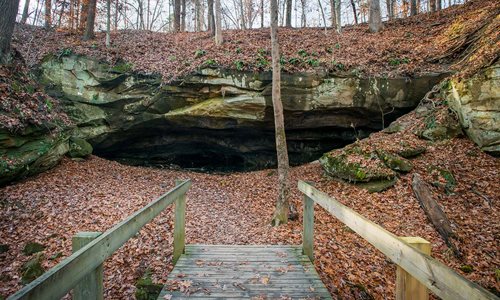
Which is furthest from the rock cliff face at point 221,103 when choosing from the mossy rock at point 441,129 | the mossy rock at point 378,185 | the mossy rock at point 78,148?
the mossy rock at point 378,185

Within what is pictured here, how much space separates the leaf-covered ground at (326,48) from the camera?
11281mm

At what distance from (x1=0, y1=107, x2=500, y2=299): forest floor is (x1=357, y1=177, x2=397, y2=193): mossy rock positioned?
13cm

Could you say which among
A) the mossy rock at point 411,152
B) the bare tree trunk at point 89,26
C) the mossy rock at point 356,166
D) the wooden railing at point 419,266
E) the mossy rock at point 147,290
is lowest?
the mossy rock at point 147,290

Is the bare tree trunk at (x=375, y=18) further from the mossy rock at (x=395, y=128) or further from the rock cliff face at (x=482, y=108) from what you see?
the rock cliff face at (x=482, y=108)

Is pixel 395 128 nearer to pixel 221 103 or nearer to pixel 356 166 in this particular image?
pixel 356 166

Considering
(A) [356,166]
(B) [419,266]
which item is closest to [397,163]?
(A) [356,166]

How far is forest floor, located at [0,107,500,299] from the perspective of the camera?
5.17 meters

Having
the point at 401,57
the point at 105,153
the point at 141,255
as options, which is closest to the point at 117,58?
the point at 105,153

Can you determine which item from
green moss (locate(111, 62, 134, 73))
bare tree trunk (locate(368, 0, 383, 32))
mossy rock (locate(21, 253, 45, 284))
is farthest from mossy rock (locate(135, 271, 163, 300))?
bare tree trunk (locate(368, 0, 383, 32))

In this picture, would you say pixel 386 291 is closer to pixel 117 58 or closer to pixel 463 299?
pixel 463 299

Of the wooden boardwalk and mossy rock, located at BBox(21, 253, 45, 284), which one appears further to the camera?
mossy rock, located at BBox(21, 253, 45, 284)

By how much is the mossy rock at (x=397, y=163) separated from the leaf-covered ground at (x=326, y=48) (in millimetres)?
4141

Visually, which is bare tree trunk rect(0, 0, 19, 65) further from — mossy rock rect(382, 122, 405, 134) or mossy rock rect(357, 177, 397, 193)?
mossy rock rect(382, 122, 405, 134)

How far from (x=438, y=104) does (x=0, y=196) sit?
1385cm
